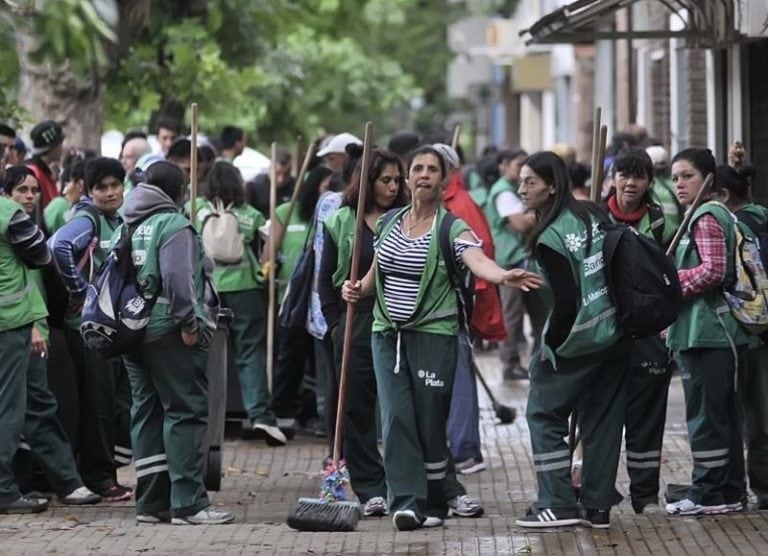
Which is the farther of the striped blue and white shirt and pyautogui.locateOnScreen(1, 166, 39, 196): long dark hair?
pyautogui.locateOnScreen(1, 166, 39, 196): long dark hair

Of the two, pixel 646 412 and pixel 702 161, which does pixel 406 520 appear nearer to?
pixel 646 412

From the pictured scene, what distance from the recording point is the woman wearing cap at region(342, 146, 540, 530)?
9727 millimetres

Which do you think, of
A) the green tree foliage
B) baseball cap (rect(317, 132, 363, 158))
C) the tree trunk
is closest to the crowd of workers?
the green tree foliage

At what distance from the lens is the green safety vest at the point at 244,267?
44.3ft

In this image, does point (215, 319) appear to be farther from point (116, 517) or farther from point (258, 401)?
point (258, 401)

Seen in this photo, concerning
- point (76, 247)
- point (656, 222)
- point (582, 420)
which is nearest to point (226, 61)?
point (76, 247)

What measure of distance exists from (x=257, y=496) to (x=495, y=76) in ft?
104

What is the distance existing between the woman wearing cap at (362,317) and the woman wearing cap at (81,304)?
3.85ft

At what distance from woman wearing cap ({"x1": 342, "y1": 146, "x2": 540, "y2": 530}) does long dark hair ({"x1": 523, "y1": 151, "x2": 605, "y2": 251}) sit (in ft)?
1.27

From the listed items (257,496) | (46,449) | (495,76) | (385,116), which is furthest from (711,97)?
(385,116)

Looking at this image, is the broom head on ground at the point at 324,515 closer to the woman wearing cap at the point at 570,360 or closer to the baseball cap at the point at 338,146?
the woman wearing cap at the point at 570,360

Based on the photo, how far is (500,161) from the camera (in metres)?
19.4

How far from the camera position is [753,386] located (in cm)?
1049

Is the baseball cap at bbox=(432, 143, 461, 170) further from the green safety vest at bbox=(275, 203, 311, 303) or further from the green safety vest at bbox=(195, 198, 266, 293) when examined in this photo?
the green safety vest at bbox=(275, 203, 311, 303)
